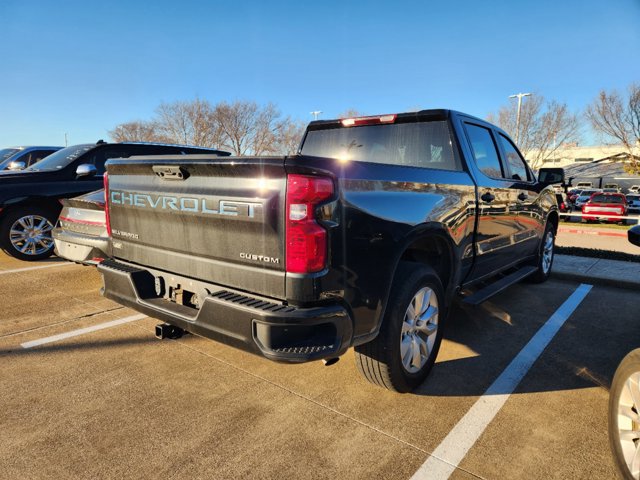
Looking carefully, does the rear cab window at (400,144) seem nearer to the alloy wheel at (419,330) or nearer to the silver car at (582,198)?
the alloy wheel at (419,330)

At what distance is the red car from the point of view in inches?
770

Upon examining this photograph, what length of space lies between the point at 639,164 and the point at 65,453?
33.8 meters

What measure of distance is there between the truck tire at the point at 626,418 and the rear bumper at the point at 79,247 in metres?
3.91

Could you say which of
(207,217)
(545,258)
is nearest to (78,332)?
(207,217)

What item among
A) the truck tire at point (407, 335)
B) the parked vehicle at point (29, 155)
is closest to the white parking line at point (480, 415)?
the truck tire at point (407, 335)

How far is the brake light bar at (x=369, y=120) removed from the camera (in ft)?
12.5

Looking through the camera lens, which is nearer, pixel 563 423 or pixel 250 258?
pixel 250 258

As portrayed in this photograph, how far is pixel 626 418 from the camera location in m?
2.13

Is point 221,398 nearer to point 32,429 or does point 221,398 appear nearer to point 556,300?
point 32,429

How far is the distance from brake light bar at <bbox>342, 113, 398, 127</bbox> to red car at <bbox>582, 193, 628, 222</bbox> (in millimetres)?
19052

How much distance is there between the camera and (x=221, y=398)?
9.45ft

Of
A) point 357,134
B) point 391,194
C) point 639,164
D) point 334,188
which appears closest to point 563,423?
point 391,194

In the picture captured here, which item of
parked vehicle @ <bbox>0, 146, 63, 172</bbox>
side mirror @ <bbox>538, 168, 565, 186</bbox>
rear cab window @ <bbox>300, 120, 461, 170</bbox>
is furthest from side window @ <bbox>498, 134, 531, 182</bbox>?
parked vehicle @ <bbox>0, 146, 63, 172</bbox>

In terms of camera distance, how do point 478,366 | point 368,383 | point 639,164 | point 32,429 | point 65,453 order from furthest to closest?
point 639,164 < point 478,366 < point 368,383 < point 32,429 < point 65,453
